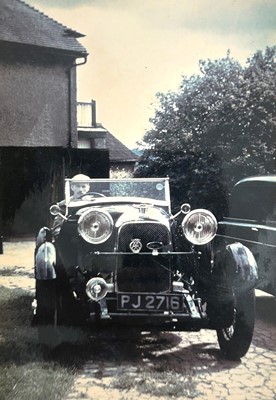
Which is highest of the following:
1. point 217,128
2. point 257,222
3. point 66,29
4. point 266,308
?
point 66,29

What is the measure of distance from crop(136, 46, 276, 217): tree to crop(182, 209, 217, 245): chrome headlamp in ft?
1.80

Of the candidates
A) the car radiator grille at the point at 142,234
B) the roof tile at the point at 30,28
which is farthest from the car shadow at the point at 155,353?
the roof tile at the point at 30,28

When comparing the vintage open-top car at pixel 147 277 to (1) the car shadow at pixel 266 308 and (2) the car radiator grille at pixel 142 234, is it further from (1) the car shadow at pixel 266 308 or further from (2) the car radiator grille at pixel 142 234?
(1) the car shadow at pixel 266 308

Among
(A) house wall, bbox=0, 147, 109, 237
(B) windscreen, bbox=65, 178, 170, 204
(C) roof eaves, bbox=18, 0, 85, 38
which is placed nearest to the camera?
(C) roof eaves, bbox=18, 0, 85, 38

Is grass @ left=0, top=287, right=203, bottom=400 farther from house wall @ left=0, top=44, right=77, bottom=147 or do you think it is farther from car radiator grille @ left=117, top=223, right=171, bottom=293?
house wall @ left=0, top=44, right=77, bottom=147

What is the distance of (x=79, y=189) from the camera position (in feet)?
10.2

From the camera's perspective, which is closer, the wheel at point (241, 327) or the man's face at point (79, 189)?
the wheel at point (241, 327)

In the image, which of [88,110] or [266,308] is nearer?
[88,110]

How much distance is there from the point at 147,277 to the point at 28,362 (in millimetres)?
752

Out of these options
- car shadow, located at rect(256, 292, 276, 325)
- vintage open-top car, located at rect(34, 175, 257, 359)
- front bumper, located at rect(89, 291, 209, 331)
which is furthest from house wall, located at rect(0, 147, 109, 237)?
car shadow, located at rect(256, 292, 276, 325)

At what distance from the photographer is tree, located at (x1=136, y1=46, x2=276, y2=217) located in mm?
2805

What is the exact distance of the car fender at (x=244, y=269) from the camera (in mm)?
2379

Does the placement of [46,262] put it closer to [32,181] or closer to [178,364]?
[32,181]

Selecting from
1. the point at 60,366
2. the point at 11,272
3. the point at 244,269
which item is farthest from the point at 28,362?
the point at 244,269
